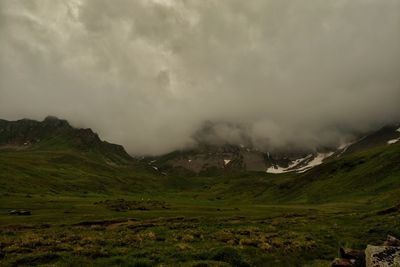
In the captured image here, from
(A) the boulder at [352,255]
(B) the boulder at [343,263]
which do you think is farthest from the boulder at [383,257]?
(A) the boulder at [352,255]

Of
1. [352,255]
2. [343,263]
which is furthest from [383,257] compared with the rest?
[352,255]

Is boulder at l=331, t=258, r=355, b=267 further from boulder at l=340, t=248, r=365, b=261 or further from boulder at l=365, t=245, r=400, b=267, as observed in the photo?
boulder at l=365, t=245, r=400, b=267

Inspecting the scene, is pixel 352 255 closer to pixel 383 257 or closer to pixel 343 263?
pixel 343 263

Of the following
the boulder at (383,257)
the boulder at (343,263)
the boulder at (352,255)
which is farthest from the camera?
the boulder at (352,255)

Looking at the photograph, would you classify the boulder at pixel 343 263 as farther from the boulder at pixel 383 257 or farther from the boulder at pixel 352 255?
the boulder at pixel 383 257

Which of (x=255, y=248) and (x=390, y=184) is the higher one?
(x=390, y=184)

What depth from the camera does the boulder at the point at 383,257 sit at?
21906mm

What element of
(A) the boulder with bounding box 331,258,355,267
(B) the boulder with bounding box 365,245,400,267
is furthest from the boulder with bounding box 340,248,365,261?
(B) the boulder with bounding box 365,245,400,267

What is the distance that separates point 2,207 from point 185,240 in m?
81.9

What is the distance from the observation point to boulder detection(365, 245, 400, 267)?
862 inches

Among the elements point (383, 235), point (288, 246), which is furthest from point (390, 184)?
point (288, 246)

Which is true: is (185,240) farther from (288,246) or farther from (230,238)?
(288,246)

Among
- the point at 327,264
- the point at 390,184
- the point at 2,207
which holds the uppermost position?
the point at 390,184

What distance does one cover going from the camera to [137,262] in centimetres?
2891
